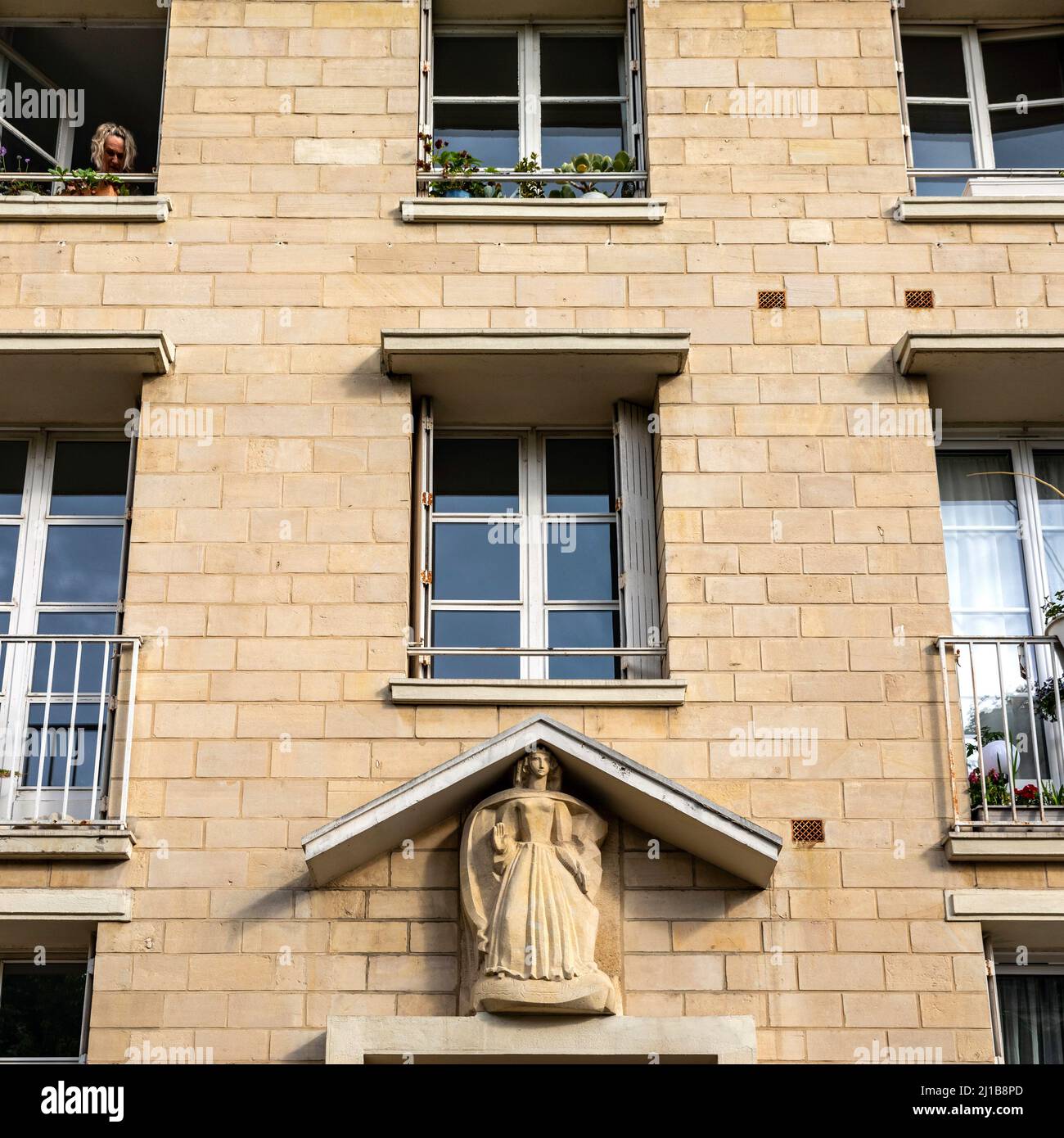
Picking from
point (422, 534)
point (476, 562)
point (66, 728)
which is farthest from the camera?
point (476, 562)

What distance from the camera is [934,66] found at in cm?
1147

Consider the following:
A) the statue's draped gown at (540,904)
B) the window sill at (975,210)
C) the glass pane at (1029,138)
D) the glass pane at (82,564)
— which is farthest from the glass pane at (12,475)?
the glass pane at (1029,138)

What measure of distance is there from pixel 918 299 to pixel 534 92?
2822mm

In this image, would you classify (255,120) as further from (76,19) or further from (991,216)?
(991,216)

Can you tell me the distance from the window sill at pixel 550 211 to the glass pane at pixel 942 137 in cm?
193

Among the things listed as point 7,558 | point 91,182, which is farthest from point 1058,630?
point 91,182

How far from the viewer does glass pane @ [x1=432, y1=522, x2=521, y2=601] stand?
9984 mm

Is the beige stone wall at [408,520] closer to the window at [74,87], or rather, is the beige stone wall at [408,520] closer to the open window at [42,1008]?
the open window at [42,1008]

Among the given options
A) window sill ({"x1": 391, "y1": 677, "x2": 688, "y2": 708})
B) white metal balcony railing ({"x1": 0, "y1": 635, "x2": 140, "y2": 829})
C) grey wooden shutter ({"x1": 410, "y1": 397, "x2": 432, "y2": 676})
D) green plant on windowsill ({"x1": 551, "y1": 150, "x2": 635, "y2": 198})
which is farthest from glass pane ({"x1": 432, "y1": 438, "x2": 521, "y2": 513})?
white metal balcony railing ({"x1": 0, "y1": 635, "x2": 140, "y2": 829})

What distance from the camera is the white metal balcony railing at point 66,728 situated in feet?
29.9

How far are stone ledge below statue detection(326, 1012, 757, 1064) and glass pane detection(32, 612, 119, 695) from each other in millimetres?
2524

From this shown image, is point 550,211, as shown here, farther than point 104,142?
No

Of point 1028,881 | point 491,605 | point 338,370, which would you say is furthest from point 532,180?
point 1028,881

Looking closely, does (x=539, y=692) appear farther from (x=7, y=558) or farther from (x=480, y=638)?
(x=7, y=558)
